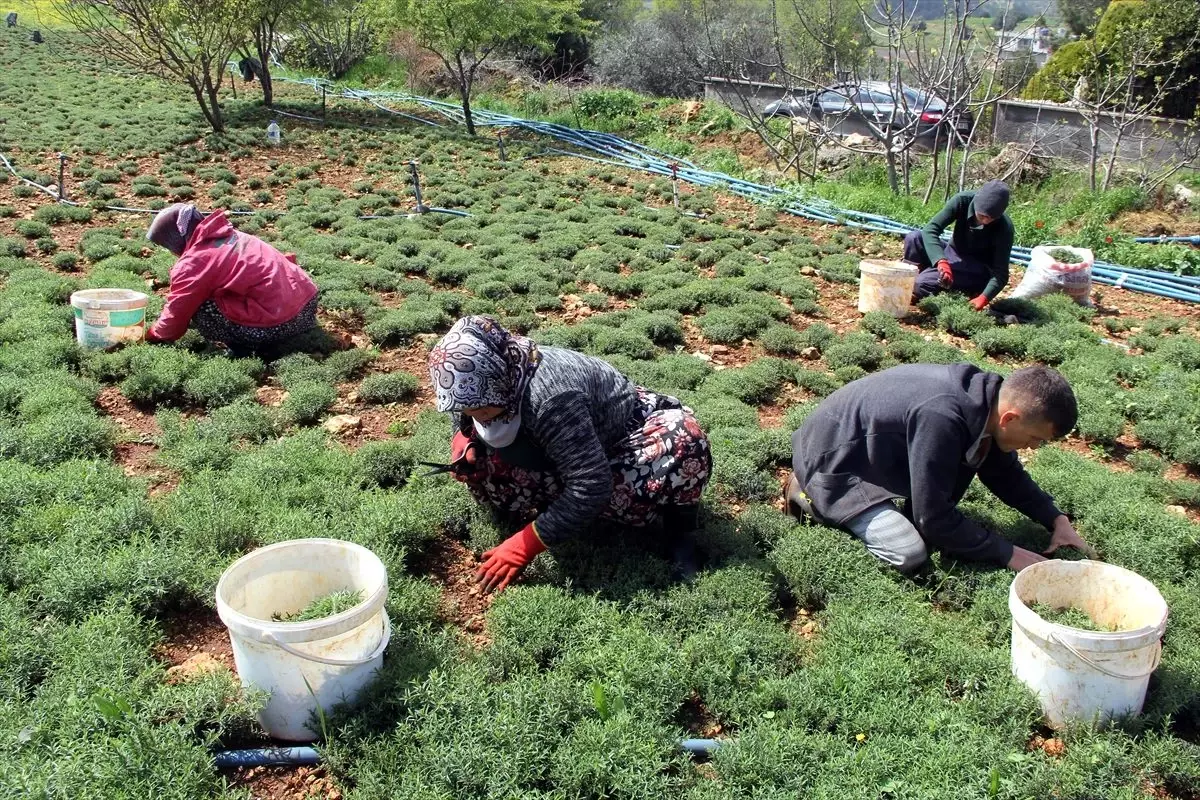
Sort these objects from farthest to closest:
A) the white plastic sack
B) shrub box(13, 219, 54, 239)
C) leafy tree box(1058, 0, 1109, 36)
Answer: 1. leafy tree box(1058, 0, 1109, 36)
2. shrub box(13, 219, 54, 239)
3. the white plastic sack

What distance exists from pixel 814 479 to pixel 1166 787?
66.8 inches

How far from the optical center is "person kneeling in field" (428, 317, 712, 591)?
3139mm

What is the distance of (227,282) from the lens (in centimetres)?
570

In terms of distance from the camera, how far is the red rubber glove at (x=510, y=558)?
3555 mm

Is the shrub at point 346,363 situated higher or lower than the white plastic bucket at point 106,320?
lower

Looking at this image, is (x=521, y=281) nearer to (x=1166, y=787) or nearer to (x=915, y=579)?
(x=915, y=579)

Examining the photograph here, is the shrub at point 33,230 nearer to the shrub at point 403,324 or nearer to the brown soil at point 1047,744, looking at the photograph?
the shrub at point 403,324

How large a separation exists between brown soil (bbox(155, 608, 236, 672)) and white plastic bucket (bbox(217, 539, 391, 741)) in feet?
1.00

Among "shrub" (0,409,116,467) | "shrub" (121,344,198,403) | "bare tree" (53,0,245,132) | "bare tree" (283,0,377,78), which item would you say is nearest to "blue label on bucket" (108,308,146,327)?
"shrub" (121,344,198,403)

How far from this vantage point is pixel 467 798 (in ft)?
8.61

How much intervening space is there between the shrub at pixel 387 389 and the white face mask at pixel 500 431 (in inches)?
92.0

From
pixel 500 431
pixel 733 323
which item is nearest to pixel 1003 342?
pixel 733 323

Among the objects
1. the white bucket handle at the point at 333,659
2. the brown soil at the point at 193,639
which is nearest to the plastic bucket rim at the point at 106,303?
the brown soil at the point at 193,639

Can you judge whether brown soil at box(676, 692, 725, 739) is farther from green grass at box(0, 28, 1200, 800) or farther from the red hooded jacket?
the red hooded jacket
